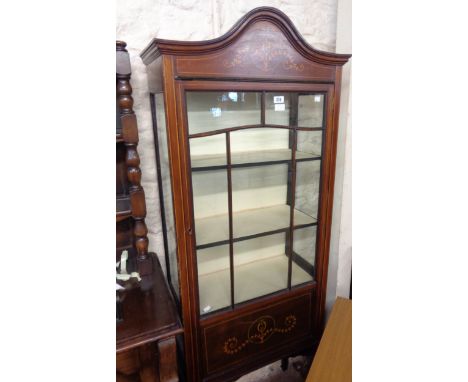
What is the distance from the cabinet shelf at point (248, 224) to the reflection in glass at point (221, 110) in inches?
13.1

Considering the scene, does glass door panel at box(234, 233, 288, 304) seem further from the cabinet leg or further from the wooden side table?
the cabinet leg

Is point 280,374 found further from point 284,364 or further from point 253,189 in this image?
point 253,189

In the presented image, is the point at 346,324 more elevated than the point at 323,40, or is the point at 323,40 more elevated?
the point at 323,40

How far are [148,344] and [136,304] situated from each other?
141 mm

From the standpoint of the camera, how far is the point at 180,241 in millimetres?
969

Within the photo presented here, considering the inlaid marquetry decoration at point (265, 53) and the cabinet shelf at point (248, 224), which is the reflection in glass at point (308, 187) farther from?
the inlaid marquetry decoration at point (265, 53)

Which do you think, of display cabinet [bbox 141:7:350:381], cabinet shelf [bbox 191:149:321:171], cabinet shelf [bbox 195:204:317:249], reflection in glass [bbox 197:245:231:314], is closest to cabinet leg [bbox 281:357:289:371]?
display cabinet [bbox 141:7:350:381]

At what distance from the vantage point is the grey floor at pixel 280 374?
1506 millimetres

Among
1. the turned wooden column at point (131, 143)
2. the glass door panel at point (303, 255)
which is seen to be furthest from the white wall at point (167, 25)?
the glass door panel at point (303, 255)

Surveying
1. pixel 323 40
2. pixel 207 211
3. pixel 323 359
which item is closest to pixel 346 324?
pixel 323 359

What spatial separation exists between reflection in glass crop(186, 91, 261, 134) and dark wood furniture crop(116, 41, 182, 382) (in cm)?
19
